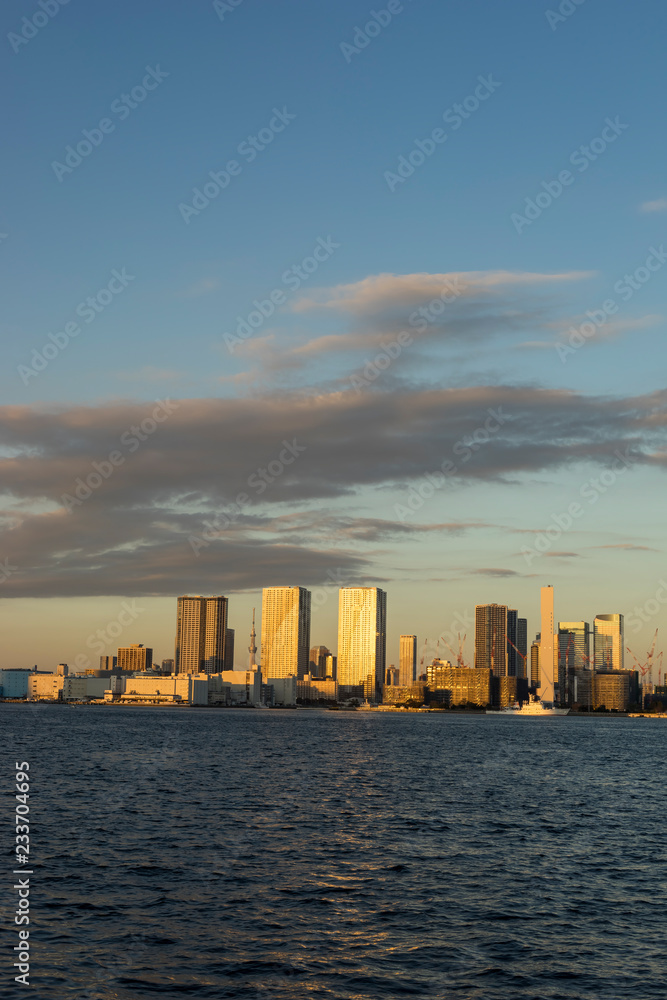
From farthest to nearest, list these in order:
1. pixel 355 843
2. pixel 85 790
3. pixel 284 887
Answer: pixel 85 790, pixel 355 843, pixel 284 887

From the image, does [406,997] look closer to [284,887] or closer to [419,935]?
[419,935]

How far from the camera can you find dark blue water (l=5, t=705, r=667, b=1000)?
31969mm

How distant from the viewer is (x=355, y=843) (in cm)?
5800

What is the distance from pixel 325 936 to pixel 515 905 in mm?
10579

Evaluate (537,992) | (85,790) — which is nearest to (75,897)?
(537,992)

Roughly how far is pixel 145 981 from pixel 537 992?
13195 mm

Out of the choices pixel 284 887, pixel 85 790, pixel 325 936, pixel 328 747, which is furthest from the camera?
pixel 328 747

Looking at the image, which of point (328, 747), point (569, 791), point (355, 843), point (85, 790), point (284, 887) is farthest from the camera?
point (328, 747)

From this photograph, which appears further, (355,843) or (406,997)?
(355,843)

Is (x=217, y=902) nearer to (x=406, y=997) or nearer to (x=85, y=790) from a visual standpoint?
(x=406, y=997)

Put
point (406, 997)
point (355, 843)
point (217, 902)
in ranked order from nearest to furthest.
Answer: point (406, 997), point (217, 902), point (355, 843)

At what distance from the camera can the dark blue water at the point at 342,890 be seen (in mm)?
31969

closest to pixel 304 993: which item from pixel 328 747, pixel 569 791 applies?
pixel 569 791

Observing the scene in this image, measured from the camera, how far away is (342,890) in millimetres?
44812
